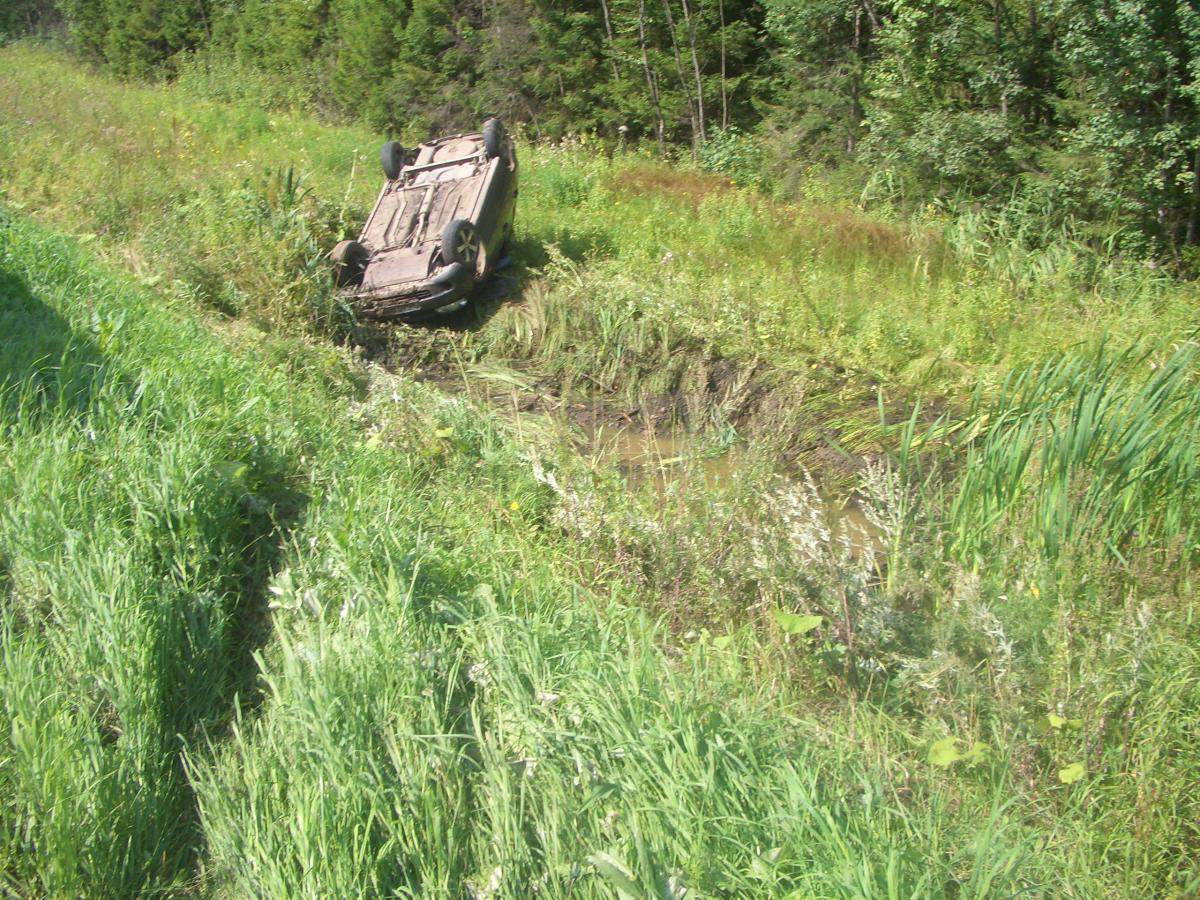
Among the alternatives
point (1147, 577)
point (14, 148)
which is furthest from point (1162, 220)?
point (14, 148)

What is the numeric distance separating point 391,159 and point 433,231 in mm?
1190

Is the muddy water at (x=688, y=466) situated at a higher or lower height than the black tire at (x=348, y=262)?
lower

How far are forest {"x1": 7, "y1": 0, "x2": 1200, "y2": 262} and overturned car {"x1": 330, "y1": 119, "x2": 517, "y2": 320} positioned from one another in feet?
14.9

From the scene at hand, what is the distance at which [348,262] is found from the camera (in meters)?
8.66

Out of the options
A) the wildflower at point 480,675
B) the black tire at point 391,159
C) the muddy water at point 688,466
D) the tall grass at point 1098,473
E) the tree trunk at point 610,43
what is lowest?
the muddy water at point 688,466

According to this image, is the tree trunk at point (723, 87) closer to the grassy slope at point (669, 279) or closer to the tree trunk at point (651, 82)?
the tree trunk at point (651, 82)

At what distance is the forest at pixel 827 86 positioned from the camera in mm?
9242

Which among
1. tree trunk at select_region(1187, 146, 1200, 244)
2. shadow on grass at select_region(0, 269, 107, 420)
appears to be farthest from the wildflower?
tree trunk at select_region(1187, 146, 1200, 244)

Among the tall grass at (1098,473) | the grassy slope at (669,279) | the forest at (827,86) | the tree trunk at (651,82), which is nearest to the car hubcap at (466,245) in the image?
the grassy slope at (669,279)

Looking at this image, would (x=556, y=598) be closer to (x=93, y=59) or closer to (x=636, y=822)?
(x=636, y=822)

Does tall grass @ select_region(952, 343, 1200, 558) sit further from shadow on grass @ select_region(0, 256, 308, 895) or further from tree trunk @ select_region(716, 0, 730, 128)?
tree trunk @ select_region(716, 0, 730, 128)

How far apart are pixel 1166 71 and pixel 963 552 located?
6.90 metres

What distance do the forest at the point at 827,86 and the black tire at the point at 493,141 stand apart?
452 cm

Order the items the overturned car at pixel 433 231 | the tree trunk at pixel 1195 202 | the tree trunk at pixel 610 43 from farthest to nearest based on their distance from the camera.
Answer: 1. the tree trunk at pixel 610 43
2. the tree trunk at pixel 1195 202
3. the overturned car at pixel 433 231
